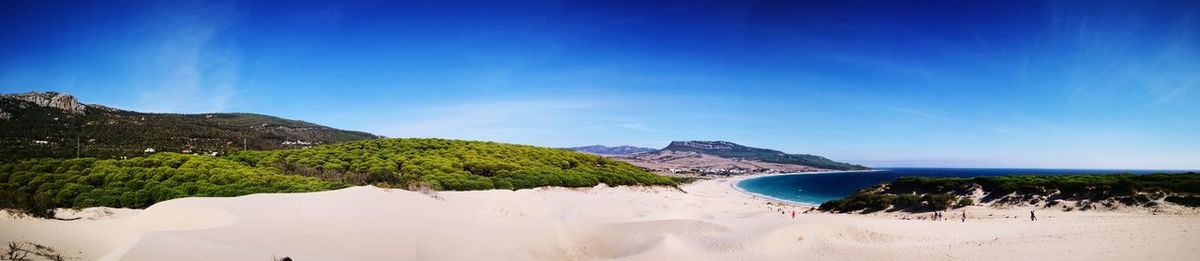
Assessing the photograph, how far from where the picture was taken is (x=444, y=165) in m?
38.4

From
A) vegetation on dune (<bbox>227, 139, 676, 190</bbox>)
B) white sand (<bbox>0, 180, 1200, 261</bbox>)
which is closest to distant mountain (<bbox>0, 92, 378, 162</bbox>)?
vegetation on dune (<bbox>227, 139, 676, 190</bbox>)

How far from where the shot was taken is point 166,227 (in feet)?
45.2

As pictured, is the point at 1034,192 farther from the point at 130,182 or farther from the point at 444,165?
the point at 130,182

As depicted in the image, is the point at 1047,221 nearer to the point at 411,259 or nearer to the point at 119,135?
the point at 411,259

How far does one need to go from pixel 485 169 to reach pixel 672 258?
927 inches

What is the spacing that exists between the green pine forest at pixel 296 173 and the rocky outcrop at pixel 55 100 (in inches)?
2103

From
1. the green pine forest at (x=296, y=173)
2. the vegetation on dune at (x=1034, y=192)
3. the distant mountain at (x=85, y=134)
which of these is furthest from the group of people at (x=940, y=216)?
the distant mountain at (x=85, y=134)

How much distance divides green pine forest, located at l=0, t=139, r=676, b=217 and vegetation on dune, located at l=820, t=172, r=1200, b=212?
18.4 m

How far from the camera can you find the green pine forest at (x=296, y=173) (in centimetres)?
2286

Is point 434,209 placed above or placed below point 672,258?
above

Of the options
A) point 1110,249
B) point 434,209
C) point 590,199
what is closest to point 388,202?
point 434,209

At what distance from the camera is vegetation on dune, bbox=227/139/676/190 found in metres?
34.7

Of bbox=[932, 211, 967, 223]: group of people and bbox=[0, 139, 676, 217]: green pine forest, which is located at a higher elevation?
bbox=[0, 139, 676, 217]: green pine forest

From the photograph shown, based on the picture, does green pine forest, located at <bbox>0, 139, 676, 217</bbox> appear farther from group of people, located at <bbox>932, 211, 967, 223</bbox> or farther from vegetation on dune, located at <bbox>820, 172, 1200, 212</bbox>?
group of people, located at <bbox>932, 211, 967, 223</bbox>
